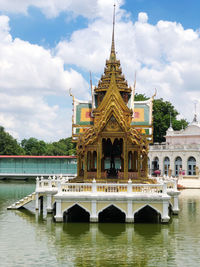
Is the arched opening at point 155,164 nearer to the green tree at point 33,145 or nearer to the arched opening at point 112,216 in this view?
the arched opening at point 112,216

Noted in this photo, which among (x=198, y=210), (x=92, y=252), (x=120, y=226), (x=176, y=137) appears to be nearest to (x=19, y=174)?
(x=176, y=137)

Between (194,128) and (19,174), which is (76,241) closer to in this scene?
(19,174)

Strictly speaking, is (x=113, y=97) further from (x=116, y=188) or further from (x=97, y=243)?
(x=97, y=243)

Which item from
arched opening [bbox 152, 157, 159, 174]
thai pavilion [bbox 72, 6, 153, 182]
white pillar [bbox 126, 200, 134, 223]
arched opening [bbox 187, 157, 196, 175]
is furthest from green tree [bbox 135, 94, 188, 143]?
white pillar [bbox 126, 200, 134, 223]

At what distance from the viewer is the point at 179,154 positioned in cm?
5641

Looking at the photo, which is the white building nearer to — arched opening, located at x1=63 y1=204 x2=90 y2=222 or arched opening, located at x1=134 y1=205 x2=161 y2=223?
arched opening, located at x1=134 y1=205 x2=161 y2=223

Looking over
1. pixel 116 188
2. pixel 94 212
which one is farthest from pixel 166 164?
pixel 94 212

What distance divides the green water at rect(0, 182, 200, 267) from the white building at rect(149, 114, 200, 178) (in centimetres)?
3436

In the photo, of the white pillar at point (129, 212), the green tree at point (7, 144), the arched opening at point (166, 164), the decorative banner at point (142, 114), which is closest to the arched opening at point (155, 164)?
the arched opening at point (166, 164)

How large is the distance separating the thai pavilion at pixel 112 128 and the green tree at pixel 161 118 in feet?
138

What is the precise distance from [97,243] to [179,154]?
138ft

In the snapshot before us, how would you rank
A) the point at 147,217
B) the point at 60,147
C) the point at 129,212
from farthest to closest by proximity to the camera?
the point at 60,147, the point at 147,217, the point at 129,212

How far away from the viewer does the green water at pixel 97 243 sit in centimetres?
1352

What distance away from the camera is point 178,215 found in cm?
2333
